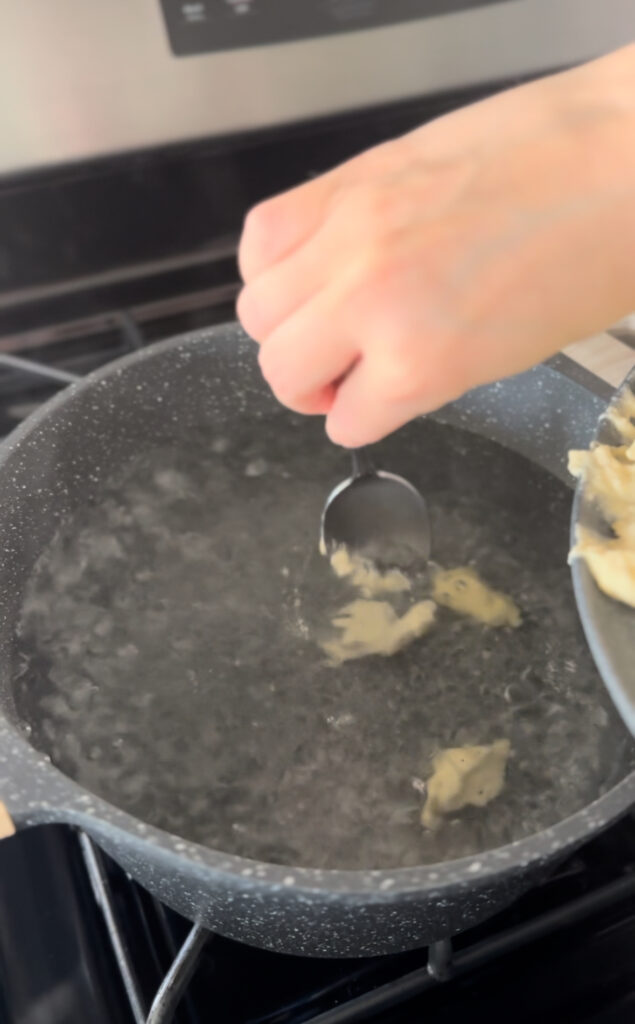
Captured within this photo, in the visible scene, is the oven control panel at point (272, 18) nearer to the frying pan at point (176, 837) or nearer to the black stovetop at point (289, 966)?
the frying pan at point (176, 837)

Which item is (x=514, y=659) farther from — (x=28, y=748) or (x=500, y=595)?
(x=28, y=748)

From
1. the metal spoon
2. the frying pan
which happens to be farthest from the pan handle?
the metal spoon

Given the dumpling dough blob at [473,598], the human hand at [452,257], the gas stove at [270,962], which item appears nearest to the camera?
the human hand at [452,257]

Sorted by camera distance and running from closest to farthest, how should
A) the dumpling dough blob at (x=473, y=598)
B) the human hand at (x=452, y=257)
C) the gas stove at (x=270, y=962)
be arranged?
the human hand at (x=452, y=257) → the gas stove at (x=270, y=962) → the dumpling dough blob at (x=473, y=598)

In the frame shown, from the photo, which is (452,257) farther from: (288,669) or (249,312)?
(288,669)

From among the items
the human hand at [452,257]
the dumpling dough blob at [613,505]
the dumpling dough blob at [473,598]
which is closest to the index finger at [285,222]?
the human hand at [452,257]

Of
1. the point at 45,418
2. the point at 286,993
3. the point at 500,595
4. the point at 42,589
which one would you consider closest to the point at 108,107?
the point at 45,418
